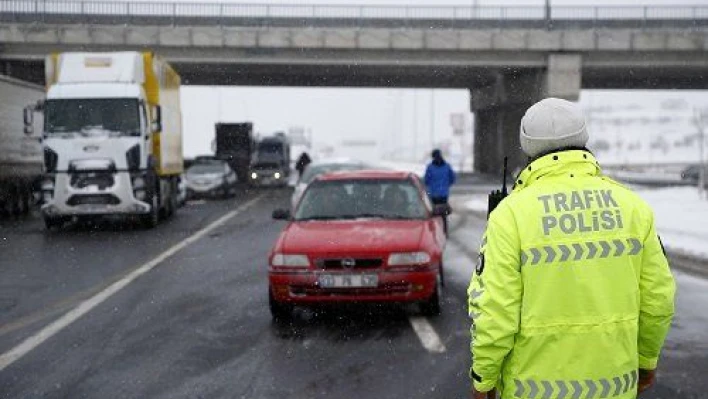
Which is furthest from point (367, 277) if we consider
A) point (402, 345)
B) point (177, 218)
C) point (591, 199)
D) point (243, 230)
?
point (177, 218)

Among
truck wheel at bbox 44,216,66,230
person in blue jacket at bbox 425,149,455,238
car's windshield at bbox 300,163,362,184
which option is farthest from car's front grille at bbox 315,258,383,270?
truck wheel at bbox 44,216,66,230

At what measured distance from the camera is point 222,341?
6.86 meters

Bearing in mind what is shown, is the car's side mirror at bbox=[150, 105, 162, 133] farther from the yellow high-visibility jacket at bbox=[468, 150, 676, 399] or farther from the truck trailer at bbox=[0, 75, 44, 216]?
the yellow high-visibility jacket at bbox=[468, 150, 676, 399]

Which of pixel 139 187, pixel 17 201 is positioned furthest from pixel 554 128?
pixel 17 201

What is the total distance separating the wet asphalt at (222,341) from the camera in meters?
5.48

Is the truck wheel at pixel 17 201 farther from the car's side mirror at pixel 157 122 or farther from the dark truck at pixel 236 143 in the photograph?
the dark truck at pixel 236 143

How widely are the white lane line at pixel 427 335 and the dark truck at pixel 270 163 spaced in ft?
106

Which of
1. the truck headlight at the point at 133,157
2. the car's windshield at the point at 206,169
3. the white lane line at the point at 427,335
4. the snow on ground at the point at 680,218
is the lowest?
the snow on ground at the point at 680,218

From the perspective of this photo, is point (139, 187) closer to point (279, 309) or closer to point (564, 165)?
point (279, 309)

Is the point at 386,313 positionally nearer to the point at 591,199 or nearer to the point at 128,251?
the point at 591,199

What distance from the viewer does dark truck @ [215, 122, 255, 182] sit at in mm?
39438

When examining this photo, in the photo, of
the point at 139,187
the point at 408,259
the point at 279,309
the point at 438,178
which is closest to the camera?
the point at 408,259

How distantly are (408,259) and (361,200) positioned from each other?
5.19 ft

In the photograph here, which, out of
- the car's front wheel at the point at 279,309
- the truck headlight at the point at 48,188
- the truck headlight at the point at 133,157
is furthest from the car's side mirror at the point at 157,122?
the car's front wheel at the point at 279,309
